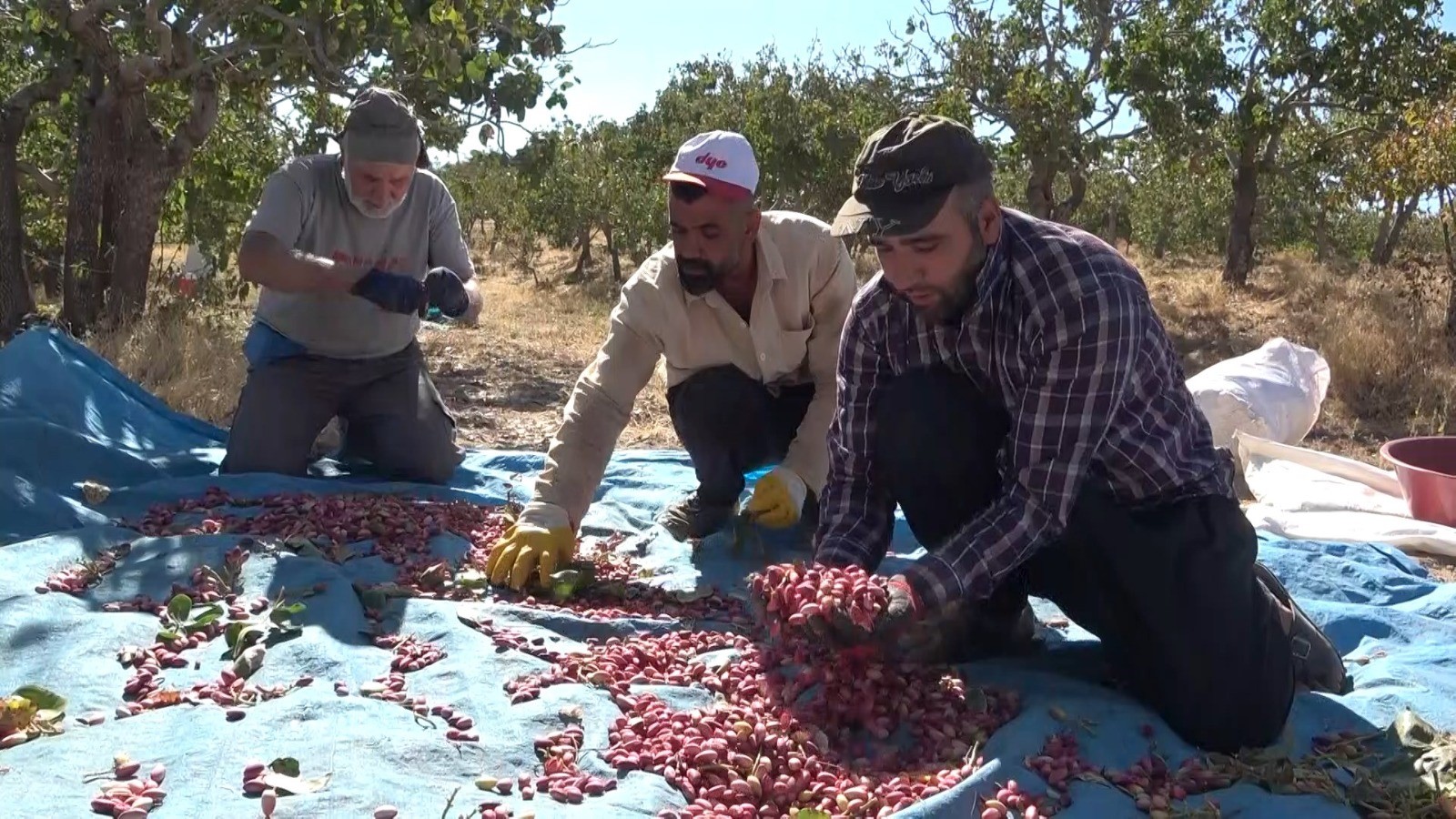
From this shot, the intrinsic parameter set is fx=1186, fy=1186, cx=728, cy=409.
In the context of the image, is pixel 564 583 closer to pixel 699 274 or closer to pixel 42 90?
pixel 699 274

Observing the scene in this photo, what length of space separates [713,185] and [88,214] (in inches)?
200

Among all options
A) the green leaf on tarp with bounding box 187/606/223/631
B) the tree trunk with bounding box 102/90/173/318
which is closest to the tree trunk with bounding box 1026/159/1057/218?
the tree trunk with bounding box 102/90/173/318

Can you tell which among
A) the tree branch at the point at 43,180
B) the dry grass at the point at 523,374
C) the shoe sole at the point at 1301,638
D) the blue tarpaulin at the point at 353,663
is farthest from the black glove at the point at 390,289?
the tree branch at the point at 43,180

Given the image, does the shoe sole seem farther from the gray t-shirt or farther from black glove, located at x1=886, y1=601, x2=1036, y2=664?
the gray t-shirt

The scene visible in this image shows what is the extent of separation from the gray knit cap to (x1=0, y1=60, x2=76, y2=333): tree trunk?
368 centimetres

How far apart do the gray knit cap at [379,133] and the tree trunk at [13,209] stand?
368 centimetres

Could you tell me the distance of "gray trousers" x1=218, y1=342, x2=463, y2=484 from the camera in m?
4.23

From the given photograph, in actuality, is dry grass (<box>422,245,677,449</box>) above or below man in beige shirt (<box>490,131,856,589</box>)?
below

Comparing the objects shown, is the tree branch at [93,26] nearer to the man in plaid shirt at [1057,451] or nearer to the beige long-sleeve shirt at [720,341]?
the beige long-sleeve shirt at [720,341]

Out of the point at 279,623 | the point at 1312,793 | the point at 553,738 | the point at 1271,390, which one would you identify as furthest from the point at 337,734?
the point at 1271,390

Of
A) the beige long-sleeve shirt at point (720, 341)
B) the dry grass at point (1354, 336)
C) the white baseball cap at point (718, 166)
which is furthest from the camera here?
the dry grass at point (1354, 336)

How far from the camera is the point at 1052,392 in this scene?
233 centimetres

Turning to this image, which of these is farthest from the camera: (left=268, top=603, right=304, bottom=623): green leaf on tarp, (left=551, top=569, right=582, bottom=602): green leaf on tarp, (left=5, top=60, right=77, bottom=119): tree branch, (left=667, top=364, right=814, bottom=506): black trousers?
(left=5, top=60, right=77, bottom=119): tree branch

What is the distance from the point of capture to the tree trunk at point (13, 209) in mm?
6551
